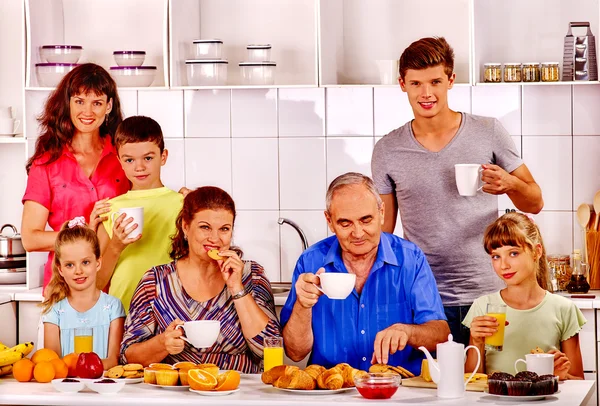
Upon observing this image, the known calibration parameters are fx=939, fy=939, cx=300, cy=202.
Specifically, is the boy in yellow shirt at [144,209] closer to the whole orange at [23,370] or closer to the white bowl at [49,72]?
the whole orange at [23,370]

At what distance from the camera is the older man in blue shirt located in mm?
2525

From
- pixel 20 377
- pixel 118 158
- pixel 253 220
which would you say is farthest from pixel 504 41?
pixel 20 377

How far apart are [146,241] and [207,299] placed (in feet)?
1.52

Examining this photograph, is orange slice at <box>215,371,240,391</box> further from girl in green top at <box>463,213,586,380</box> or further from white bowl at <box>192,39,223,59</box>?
white bowl at <box>192,39,223,59</box>

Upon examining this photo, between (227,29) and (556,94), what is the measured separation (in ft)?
4.81

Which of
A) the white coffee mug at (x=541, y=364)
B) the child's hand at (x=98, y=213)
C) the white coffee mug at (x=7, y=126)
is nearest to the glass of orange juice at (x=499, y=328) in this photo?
the white coffee mug at (x=541, y=364)

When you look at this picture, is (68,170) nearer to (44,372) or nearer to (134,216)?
(134,216)

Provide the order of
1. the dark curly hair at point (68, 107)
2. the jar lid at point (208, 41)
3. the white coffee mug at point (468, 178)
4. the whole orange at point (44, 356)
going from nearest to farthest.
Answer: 1. the whole orange at point (44, 356)
2. the white coffee mug at point (468, 178)
3. the dark curly hair at point (68, 107)
4. the jar lid at point (208, 41)

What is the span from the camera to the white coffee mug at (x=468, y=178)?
9.40 feet

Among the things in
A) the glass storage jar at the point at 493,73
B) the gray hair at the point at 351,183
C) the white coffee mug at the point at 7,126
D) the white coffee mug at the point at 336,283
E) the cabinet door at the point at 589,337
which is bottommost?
the cabinet door at the point at 589,337

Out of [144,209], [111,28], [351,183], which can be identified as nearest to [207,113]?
[111,28]

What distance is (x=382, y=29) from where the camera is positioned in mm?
4133

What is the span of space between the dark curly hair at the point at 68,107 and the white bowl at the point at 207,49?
30.0 inches

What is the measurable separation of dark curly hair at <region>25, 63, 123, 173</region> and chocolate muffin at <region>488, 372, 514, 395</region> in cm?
167
